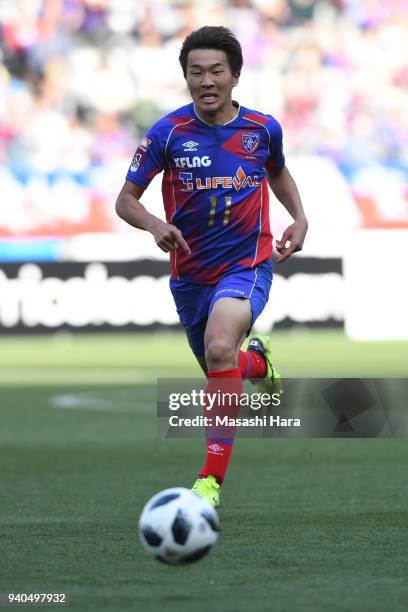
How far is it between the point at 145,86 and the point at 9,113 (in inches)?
95.2

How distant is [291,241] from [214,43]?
0.99m

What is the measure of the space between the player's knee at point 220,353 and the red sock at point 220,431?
0.13 feet

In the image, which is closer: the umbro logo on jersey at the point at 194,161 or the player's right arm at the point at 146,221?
the player's right arm at the point at 146,221

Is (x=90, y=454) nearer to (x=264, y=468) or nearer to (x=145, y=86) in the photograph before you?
(x=264, y=468)

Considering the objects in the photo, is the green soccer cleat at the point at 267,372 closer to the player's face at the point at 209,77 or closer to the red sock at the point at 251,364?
the red sock at the point at 251,364

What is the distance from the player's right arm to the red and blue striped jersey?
0.06 m

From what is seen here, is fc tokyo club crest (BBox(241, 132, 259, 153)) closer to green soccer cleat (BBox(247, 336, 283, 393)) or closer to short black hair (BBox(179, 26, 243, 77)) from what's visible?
short black hair (BBox(179, 26, 243, 77))

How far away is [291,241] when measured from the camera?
5895 mm

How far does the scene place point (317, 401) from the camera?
360 inches

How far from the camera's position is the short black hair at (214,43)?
218 inches

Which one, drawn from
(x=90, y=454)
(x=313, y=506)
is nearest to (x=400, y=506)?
(x=313, y=506)

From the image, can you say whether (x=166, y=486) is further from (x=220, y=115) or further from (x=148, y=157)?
(x=220, y=115)

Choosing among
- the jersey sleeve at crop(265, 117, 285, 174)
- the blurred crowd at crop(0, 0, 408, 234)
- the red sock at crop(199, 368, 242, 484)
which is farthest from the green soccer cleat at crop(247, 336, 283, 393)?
the blurred crowd at crop(0, 0, 408, 234)

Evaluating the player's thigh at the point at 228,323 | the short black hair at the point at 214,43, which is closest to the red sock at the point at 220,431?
the player's thigh at the point at 228,323
